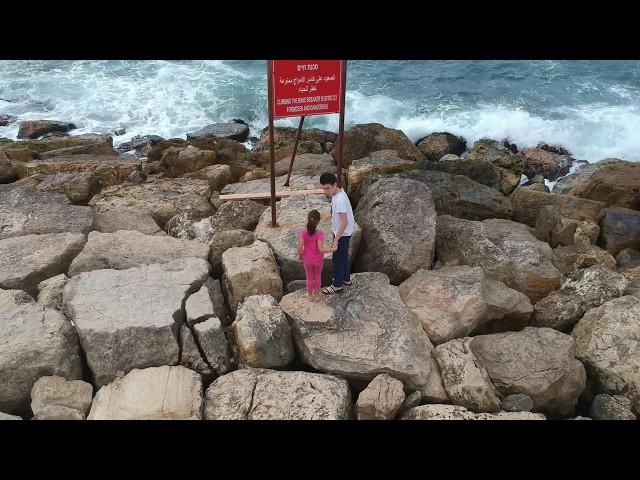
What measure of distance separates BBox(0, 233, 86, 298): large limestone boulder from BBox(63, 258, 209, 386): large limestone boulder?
2.33 feet

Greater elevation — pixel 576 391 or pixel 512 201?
pixel 512 201

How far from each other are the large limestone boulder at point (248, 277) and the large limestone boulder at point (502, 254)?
9.46 feet

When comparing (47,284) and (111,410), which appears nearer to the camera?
(111,410)

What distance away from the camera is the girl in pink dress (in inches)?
225

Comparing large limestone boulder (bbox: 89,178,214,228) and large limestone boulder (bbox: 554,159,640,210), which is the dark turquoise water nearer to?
large limestone boulder (bbox: 554,159,640,210)

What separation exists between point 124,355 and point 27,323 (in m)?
1.25

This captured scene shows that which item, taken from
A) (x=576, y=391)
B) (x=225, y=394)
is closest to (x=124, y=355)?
A: (x=225, y=394)

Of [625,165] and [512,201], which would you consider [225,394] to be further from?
[625,165]

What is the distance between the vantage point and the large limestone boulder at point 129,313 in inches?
217

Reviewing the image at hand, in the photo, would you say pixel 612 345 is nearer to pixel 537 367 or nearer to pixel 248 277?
pixel 537 367

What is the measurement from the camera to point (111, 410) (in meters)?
5.08

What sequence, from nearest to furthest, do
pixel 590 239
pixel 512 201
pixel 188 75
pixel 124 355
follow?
pixel 124 355
pixel 590 239
pixel 512 201
pixel 188 75

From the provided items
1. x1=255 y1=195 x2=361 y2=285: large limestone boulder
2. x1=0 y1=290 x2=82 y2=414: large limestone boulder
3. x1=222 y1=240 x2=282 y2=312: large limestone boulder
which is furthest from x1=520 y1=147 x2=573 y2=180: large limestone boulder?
x1=0 y1=290 x2=82 y2=414: large limestone boulder

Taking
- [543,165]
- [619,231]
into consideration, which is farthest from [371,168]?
[543,165]
